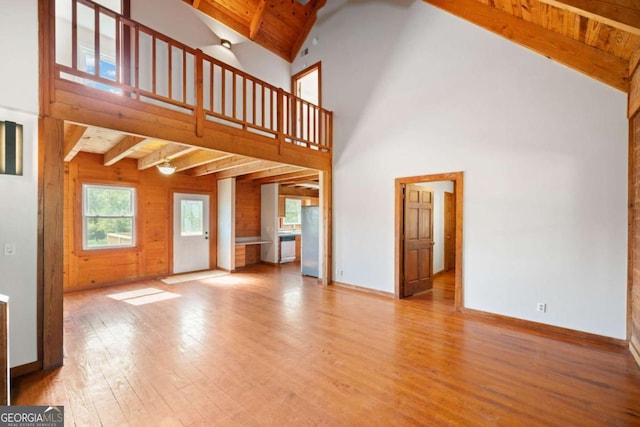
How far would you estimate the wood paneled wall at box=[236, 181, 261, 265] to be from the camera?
8.20 m

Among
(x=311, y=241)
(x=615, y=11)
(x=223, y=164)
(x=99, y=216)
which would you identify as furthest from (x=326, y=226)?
(x=615, y=11)

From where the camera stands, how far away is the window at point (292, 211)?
8.88 meters

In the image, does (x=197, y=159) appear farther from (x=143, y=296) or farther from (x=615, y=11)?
(x=615, y=11)

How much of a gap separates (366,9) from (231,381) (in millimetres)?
6351

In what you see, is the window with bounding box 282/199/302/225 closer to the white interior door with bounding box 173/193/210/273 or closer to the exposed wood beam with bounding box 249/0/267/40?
the white interior door with bounding box 173/193/210/273

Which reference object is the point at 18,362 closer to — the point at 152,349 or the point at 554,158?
the point at 152,349

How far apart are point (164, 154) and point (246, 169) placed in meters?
1.69

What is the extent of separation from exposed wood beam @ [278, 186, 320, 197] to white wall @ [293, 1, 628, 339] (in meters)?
3.10

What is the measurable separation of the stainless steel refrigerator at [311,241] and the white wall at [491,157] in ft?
2.66

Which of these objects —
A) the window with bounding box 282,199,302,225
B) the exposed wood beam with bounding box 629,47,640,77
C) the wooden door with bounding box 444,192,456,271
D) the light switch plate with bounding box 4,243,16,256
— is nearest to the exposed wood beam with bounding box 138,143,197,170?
the light switch plate with bounding box 4,243,16,256

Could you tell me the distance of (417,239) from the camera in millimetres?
5184

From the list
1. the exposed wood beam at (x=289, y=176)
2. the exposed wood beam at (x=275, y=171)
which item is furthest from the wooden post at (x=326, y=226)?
the exposed wood beam at (x=275, y=171)

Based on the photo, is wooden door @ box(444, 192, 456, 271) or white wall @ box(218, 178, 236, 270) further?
wooden door @ box(444, 192, 456, 271)

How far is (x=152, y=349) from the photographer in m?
2.94
